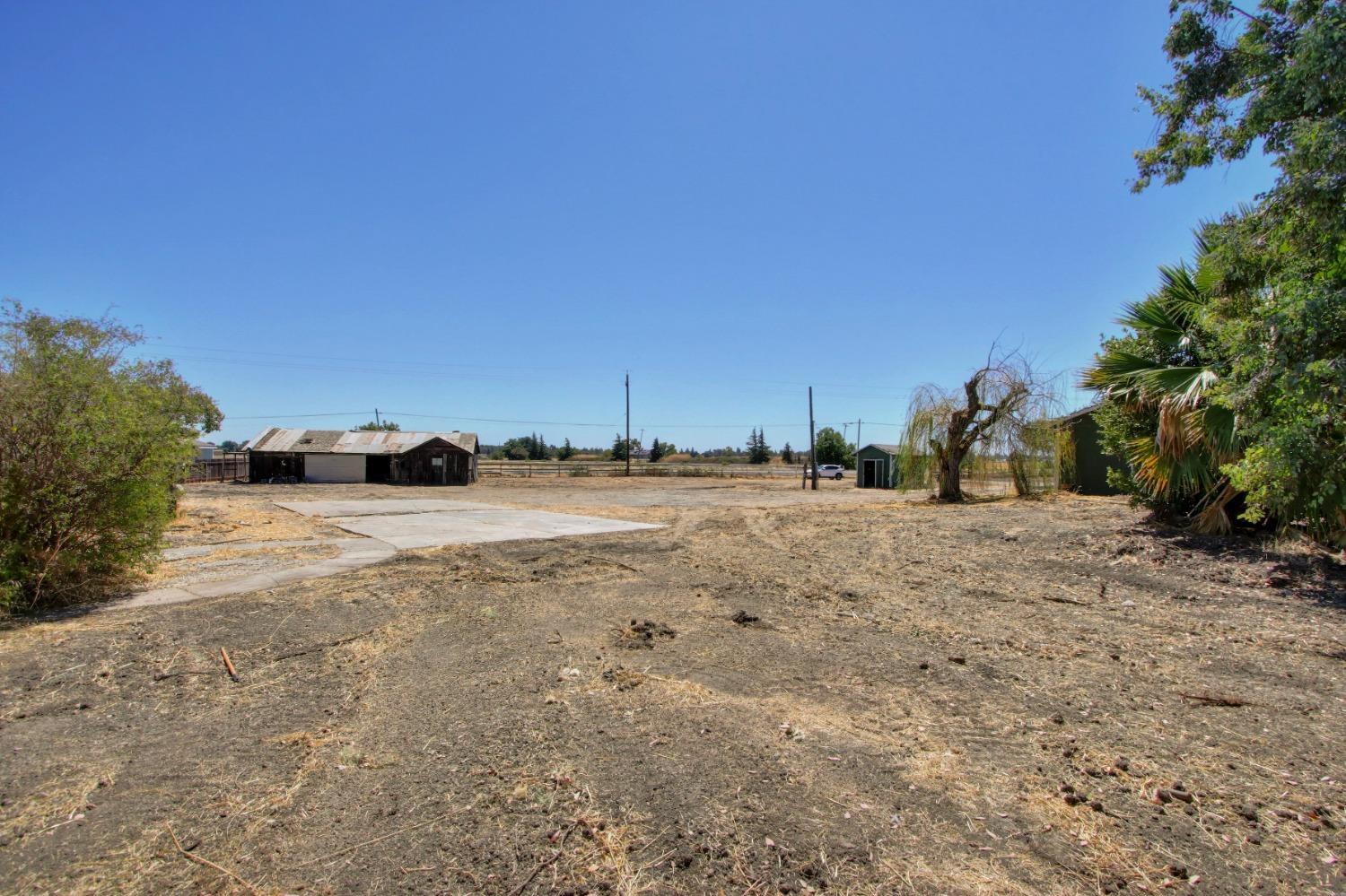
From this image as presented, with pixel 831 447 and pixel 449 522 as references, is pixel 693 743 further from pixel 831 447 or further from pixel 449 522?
pixel 831 447

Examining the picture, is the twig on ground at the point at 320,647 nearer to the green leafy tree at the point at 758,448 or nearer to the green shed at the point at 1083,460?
the green shed at the point at 1083,460

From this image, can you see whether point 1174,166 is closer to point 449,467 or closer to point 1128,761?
point 1128,761

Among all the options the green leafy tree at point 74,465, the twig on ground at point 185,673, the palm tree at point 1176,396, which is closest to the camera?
the twig on ground at point 185,673

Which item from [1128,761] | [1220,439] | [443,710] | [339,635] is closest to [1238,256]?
[1220,439]

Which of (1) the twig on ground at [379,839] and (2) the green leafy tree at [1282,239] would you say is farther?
(2) the green leafy tree at [1282,239]

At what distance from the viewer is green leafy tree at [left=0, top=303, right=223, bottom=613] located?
5.78 meters

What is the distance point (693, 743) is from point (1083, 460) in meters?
19.2

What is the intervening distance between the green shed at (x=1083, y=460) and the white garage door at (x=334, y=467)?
37483mm

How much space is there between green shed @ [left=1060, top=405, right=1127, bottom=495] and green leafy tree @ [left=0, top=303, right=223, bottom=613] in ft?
66.6

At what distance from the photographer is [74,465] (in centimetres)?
600

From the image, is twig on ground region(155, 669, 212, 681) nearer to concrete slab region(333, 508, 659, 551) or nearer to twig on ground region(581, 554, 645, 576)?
twig on ground region(581, 554, 645, 576)

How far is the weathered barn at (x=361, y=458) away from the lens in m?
39.0

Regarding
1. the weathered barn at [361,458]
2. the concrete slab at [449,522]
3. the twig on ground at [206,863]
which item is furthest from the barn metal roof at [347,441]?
the twig on ground at [206,863]

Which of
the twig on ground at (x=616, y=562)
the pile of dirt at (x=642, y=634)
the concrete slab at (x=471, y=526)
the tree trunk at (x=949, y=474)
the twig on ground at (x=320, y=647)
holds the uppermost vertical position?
the tree trunk at (x=949, y=474)
